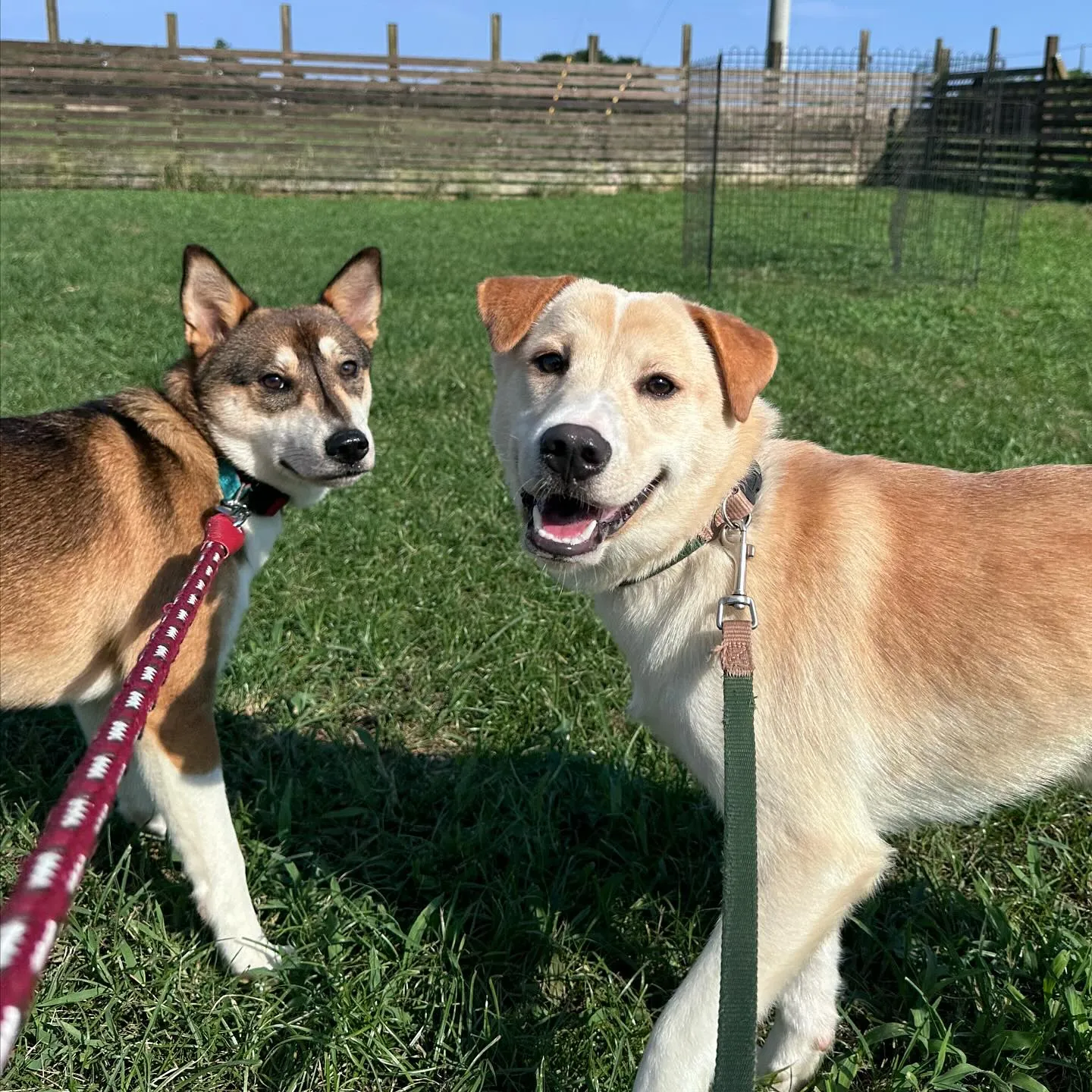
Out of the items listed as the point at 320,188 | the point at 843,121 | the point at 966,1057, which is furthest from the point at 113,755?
the point at 320,188

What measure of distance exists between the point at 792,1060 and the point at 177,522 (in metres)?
2.27

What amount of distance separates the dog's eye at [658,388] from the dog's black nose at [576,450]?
31 centimetres

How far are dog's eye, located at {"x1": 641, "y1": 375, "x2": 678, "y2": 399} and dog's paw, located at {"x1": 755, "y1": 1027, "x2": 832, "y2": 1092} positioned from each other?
1.64m

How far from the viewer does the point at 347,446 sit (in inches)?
124

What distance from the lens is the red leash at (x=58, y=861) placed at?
2.93 feet

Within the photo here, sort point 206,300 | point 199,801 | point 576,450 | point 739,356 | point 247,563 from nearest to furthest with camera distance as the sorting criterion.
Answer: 1. point 576,450
2. point 739,356
3. point 199,801
4. point 247,563
5. point 206,300

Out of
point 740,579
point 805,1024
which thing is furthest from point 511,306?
point 805,1024

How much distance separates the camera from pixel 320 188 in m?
23.1

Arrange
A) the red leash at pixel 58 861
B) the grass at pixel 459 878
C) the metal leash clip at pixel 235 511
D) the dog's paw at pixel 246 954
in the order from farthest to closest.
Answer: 1. the metal leash clip at pixel 235 511
2. the dog's paw at pixel 246 954
3. the grass at pixel 459 878
4. the red leash at pixel 58 861

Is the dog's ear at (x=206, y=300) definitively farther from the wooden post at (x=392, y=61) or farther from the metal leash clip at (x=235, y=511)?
the wooden post at (x=392, y=61)

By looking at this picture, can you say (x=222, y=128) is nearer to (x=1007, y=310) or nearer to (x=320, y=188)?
(x=320, y=188)

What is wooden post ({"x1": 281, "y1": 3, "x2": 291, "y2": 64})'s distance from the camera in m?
22.7

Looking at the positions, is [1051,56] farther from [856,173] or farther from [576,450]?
[576,450]

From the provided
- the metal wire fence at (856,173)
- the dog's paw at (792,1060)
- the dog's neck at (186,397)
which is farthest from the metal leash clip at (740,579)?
the metal wire fence at (856,173)
